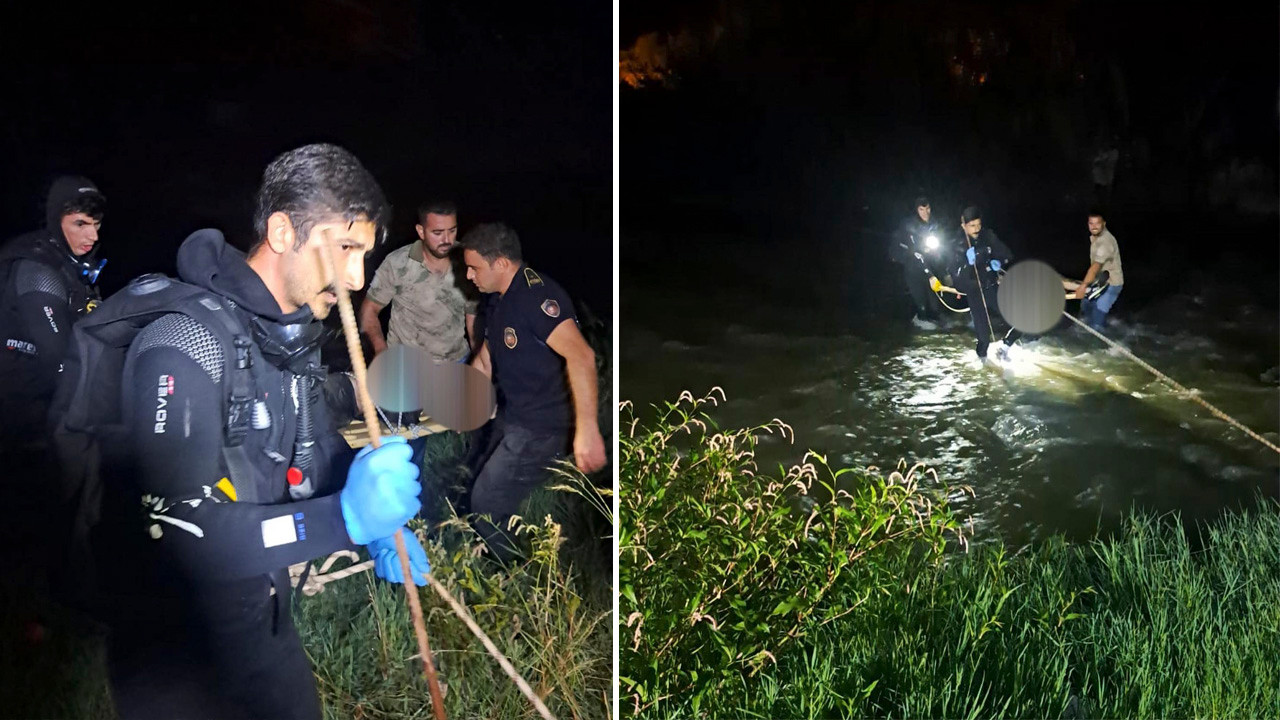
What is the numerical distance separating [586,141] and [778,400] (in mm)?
858

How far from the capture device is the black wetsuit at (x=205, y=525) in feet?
5.52

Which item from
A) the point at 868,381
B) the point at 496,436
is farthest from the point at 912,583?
the point at 496,436

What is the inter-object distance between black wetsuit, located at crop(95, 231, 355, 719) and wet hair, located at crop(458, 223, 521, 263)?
0.37m

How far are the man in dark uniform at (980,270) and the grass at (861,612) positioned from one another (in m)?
0.42

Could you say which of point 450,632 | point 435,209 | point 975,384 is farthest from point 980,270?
point 450,632

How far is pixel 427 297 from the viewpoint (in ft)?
6.37

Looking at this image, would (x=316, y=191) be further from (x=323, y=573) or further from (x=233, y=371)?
(x=323, y=573)

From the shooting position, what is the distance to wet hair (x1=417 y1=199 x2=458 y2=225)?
6.30 ft

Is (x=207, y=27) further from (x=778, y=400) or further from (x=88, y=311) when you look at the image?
(x=778, y=400)

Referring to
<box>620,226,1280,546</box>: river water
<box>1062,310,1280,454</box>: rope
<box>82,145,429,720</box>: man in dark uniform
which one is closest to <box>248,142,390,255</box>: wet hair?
<box>82,145,429,720</box>: man in dark uniform

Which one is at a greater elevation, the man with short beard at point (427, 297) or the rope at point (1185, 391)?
the man with short beard at point (427, 297)

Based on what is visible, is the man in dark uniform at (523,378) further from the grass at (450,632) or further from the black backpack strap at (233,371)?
the black backpack strap at (233,371)

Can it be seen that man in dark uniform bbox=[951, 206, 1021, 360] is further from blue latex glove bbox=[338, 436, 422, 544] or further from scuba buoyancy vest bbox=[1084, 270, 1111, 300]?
blue latex glove bbox=[338, 436, 422, 544]

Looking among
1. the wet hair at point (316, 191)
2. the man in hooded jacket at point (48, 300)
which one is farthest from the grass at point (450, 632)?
the wet hair at point (316, 191)
